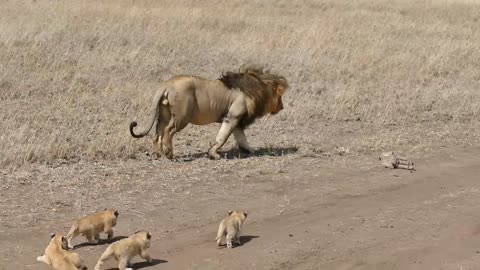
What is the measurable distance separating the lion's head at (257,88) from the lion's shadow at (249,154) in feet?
1.45

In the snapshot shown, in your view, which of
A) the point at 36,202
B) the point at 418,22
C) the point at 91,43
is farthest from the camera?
the point at 418,22

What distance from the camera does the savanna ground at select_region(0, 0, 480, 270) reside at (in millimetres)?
8078

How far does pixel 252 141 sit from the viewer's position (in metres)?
12.7

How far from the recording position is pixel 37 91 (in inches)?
565

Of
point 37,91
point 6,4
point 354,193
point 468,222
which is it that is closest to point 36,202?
point 354,193

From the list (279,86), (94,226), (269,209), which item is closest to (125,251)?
(94,226)

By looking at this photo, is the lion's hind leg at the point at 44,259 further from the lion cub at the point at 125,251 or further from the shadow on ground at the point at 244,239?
the shadow on ground at the point at 244,239

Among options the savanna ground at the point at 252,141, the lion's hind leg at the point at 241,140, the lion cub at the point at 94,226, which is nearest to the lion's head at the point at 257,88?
the lion's hind leg at the point at 241,140

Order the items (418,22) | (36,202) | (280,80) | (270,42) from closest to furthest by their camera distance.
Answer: (36,202) → (280,80) → (270,42) → (418,22)

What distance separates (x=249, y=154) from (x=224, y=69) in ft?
19.9

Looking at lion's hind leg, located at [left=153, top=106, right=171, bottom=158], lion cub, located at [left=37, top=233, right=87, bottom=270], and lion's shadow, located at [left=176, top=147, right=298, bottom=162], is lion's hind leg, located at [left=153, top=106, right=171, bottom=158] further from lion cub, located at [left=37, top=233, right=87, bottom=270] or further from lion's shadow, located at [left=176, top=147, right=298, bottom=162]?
lion cub, located at [left=37, top=233, right=87, bottom=270]

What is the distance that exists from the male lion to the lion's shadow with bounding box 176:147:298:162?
0.13 meters

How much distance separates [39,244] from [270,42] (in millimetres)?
13146

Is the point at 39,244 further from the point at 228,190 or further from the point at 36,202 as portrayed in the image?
the point at 228,190
